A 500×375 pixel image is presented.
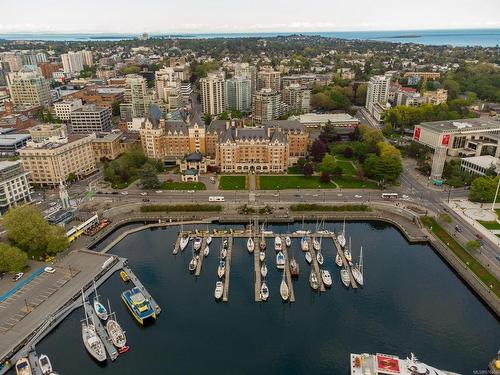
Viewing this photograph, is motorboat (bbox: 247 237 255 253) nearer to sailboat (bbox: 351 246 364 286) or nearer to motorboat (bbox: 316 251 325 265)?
motorboat (bbox: 316 251 325 265)

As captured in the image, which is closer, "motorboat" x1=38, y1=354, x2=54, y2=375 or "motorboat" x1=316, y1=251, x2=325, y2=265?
"motorboat" x1=38, y1=354, x2=54, y2=375

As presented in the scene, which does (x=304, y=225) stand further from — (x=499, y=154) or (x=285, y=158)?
(x=499, y=154)

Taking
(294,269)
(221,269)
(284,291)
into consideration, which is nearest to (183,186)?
(221,269)

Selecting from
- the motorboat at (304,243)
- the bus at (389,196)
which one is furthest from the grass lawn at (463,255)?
the motorboat at (304,243)

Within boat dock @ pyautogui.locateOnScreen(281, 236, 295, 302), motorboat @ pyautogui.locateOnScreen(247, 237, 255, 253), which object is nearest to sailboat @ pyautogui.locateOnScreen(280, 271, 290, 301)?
boat dock @ pyautogui.locateOnScreen(281, 236, 295, 302)

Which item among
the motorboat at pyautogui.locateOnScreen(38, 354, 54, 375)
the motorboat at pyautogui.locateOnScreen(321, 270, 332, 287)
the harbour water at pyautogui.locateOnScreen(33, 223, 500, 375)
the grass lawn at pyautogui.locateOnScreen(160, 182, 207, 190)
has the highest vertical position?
the grass lawn at pyautogui.locateOnScreen(160, 182, 207, 190)
